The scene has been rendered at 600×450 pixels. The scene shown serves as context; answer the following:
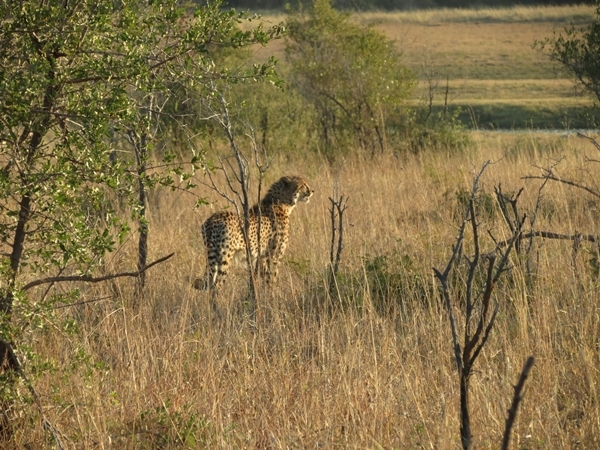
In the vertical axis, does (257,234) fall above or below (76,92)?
below

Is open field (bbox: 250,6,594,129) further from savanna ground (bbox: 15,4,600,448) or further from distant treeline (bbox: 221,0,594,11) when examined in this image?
savanna ground (bbox: 15,4,600,448)

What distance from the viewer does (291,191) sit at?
770 cm

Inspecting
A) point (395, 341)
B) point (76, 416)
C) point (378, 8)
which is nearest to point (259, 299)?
point (395, 341)

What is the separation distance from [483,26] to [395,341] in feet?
124

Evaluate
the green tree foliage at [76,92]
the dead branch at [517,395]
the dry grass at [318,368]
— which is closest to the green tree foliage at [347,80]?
the dry grass at [318,368]

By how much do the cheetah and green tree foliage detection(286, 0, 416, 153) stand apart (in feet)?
11.4

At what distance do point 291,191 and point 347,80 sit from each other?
5110mm

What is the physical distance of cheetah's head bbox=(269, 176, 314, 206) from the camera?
7676mm

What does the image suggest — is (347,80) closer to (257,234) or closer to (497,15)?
(257,234)

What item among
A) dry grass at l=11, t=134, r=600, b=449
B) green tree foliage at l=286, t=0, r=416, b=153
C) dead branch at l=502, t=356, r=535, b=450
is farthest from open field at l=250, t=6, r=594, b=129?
dead branch at l=502, t=356, r=535, b=450

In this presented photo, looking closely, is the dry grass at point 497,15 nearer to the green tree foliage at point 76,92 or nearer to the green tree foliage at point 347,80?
the green tree foliage at point 347,80

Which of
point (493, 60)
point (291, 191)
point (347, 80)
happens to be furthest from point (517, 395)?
point (493, 60)

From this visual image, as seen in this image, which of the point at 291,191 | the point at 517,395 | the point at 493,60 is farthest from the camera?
the point at 493,60

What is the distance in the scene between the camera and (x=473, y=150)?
36.7 feet
